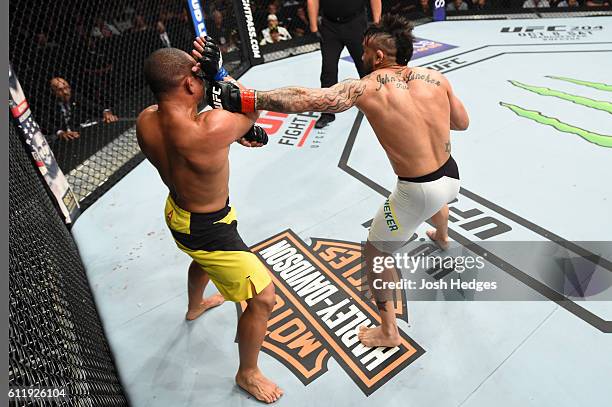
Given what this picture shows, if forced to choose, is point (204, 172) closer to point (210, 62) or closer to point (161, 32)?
point (210, 62)

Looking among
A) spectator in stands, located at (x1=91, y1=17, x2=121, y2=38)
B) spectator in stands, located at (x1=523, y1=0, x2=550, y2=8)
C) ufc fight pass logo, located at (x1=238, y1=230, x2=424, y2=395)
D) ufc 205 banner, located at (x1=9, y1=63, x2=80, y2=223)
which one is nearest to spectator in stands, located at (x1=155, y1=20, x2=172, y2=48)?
spectator in stands, located at (x1=91, y1=17, x2=121, y2=38)

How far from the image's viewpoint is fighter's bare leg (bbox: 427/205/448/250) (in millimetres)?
2434

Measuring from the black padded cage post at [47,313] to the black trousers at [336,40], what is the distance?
253cm

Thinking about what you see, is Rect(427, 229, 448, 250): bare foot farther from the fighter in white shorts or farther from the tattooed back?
the tattooed back

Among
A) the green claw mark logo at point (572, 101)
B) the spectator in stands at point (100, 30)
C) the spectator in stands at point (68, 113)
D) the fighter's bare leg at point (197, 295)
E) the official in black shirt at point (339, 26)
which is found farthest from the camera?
the spectator in stands at point (100, 30)

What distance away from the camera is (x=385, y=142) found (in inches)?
72.8

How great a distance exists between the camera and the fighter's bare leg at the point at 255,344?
5.78ft

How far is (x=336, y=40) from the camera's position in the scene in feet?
13.0

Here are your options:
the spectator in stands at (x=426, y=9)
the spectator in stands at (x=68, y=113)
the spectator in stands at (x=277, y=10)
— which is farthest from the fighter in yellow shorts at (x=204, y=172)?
the spectator in stands at (x=426, y=9)

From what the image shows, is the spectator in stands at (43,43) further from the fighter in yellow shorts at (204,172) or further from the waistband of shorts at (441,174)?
the waistband of shorts at (441,174)

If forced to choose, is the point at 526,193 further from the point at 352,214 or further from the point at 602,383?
the point at 602,383

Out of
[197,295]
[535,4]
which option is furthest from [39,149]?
[535,4]

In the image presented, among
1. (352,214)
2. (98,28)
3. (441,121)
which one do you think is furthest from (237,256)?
(98,28)

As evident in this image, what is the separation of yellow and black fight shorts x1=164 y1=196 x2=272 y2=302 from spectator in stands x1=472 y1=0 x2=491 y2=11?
6.69 meters
